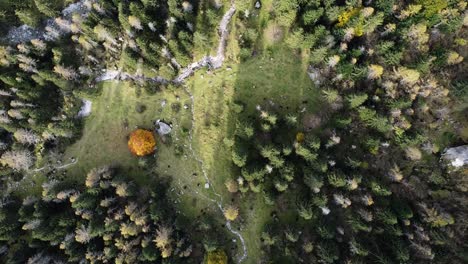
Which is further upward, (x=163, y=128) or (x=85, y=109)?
(x=163, y=128)

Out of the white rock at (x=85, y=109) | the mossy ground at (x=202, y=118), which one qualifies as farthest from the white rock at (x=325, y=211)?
the white rock at (x=85, y=109)

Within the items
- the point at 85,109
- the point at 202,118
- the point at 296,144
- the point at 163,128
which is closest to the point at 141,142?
the point at 163,128

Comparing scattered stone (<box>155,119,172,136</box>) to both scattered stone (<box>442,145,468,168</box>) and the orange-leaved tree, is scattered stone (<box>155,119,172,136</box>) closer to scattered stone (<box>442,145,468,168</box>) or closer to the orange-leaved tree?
the orange-leaved tree

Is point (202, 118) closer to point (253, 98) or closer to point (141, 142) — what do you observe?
point (253, 98)

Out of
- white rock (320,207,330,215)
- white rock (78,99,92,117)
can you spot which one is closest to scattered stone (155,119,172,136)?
white rock (78,99,92,117)

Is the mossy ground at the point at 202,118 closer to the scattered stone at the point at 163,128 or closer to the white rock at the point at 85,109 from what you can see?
the white rock at the point at 85,109

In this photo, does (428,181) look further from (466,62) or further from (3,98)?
(3,98)

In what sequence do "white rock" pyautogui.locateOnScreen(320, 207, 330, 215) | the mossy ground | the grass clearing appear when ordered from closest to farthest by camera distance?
"white rock" pyautogui.locateOnScreen(320, 207, 330, 215)
the mossy ground
the grass clearing
